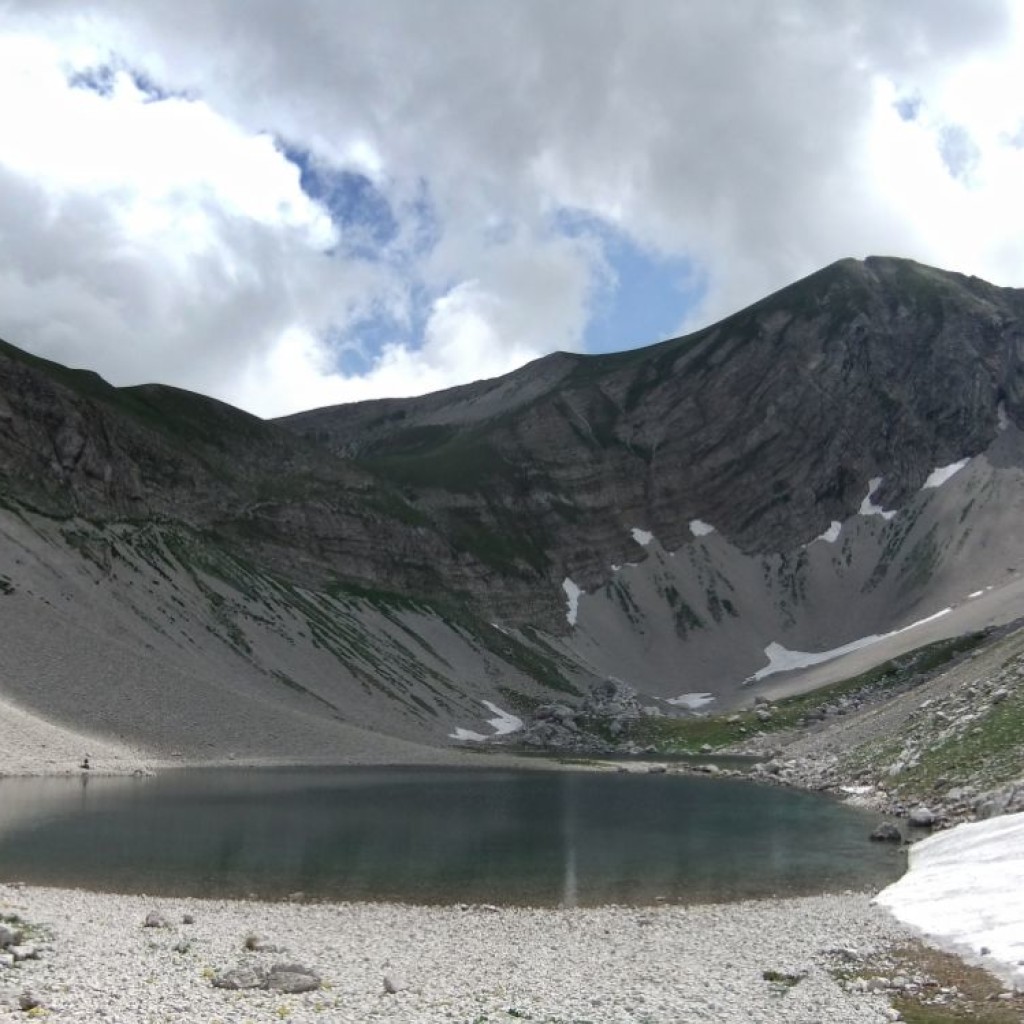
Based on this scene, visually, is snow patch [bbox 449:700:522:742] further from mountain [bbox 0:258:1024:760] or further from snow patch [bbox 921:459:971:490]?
snow patch [bbox 921:459:971:490]

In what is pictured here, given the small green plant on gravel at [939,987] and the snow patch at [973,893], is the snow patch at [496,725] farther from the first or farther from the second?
the small green plant on gravel at [939,987]

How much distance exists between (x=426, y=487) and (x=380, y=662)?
71455 mm

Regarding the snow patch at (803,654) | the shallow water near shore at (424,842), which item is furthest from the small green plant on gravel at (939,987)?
the snow patch at (803,654)

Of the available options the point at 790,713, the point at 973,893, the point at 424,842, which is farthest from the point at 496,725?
the point at 973,893

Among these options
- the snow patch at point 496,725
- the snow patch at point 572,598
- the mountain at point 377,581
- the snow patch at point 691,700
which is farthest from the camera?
the snow patch at point 572,598

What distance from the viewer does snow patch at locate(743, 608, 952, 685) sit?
158125 mm

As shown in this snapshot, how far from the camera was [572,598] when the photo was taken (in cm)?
17750

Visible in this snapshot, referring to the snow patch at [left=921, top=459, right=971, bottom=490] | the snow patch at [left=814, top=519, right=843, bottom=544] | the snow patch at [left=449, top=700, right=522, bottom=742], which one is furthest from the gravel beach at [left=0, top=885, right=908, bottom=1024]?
the snow patch at [left=921, top=459, right=971, bottom=490]

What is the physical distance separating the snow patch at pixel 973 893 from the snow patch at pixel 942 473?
16964 cm

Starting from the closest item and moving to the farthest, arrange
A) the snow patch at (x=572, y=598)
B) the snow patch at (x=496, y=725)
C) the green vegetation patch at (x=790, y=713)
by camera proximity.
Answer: the green vegetation patch at (x=790, y=713) → the snow patch at (x=496, y=725) → the snow patch at (x=572, y=598)

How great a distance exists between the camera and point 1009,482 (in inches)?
7362

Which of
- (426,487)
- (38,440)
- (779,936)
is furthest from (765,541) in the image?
(779,936)

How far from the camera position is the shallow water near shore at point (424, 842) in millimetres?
35969

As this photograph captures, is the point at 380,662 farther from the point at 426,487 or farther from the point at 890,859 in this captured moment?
the point at 890,859
